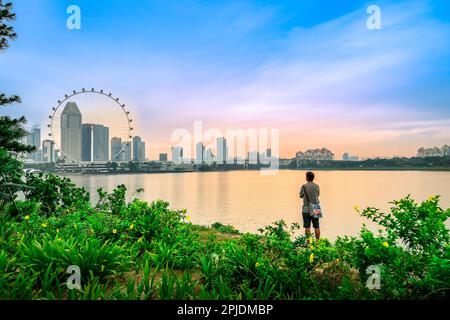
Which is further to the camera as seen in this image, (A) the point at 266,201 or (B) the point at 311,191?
(A) the point at 266,201

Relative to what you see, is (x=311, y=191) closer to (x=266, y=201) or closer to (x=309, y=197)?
(x=309, y=197)

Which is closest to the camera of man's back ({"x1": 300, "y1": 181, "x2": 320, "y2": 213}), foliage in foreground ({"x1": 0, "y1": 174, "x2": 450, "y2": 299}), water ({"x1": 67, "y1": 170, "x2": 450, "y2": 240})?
foliage in foreground ({"x1": 0, "y1": 174, "x2": 450, "y2": 299})

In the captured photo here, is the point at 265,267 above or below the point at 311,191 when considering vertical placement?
below

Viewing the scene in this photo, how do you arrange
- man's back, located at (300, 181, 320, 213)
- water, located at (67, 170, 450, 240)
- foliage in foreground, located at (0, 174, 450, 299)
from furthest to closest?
water, located at (67, 170, 450, 240) → man's back, located at (300, 181, 320, 213) → foliage in foreground, located at (0, 174, 450, 299)

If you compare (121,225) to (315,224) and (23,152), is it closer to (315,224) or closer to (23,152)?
(315,224)

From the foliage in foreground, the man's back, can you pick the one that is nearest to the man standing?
the man's back

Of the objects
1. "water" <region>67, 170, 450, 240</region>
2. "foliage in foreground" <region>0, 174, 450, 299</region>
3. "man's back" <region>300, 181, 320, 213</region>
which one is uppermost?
"man's back" <region>300, 181, 320, 213</region>

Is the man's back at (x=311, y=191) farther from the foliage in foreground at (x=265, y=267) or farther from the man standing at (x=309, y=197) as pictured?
the foliage in foreground at (x=265, y=267)

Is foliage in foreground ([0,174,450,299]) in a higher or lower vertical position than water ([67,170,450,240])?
higher

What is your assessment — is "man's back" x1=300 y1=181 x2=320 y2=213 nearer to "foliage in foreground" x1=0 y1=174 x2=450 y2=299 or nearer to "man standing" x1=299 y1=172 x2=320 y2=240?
"man standing" x1=299 y1=172 x2=320 y2=240

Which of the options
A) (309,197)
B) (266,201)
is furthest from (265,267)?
(266,201)

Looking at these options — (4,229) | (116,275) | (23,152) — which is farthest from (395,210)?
(23,152)

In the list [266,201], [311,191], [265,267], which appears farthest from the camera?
[266,201]
